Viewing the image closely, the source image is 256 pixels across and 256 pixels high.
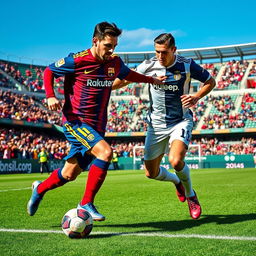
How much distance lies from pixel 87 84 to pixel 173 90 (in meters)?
1.61

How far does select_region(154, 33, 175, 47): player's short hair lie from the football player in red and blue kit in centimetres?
80

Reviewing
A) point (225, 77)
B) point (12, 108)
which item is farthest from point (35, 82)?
point (225, 77)

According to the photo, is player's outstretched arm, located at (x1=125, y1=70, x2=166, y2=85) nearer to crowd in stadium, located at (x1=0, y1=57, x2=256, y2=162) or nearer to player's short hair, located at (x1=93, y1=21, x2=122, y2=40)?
player's short hair, located at (x1=93, y1=21, x2=122, y2=40)

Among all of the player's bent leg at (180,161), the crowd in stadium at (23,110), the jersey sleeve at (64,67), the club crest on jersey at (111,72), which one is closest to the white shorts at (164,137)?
the player's bent leg at (180,161)

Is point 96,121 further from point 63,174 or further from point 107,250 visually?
point 107,250

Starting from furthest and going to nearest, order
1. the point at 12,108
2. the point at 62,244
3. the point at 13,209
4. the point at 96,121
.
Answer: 1. the point at 12,108
2. the point at 13,209
3. the point at 96,121
4. the point at 62,244

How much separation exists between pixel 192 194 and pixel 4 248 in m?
3.12

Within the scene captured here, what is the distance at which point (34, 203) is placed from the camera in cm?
574

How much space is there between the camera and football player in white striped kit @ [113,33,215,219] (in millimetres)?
6234

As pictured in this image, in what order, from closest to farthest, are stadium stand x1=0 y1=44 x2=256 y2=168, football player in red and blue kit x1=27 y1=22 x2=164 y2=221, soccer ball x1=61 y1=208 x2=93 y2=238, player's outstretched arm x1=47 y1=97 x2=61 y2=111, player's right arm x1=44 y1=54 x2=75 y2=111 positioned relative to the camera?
1. soccer ball x1=61 y1=208 x2=93 y2=238
2. player's outstretched arm x1=47 y1=97 x2=61 y2=111
3. football player in red and blue kit x1=27 y1=22 x2=164 y2=221
4. player's right arm x1=44 y1=54 x2=75 y2=111
5. stadium stand x1=0 y1=44 x2=256 y2=168

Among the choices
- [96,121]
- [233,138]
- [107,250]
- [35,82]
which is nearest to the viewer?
[107,250]

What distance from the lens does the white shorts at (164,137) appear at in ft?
20.9

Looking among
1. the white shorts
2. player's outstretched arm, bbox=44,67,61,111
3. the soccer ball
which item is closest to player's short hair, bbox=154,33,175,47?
the white shorts

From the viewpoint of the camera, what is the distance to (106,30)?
5254mm
